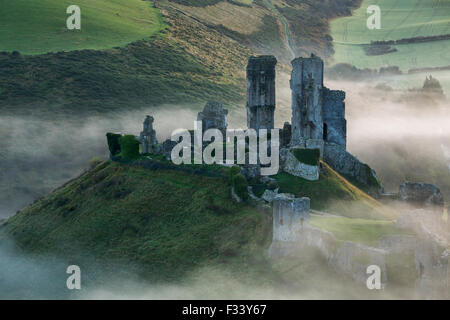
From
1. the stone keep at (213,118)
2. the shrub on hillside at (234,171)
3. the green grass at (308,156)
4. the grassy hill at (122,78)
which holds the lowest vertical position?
the shrub on hillside at (234,171)

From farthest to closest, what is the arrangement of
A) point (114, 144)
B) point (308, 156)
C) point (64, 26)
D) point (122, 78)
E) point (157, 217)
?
point (64, 26), point (122, 78), point (114, 144), point (308, 156), point (157, 217)

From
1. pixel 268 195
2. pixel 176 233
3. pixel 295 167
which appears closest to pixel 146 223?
pixel 176 233

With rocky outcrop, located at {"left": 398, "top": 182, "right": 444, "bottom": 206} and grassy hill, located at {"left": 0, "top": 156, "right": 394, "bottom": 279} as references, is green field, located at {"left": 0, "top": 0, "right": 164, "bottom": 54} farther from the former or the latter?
rocky outcrop, located at {"left": 398, "top": 182, "right": 444, "bottom": 206}

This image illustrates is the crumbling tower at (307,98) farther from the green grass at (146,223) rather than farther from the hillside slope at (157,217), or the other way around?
the green grass at (146,223)

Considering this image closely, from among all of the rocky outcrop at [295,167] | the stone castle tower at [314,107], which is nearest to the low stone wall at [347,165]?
the stone castle tower at [314,107]

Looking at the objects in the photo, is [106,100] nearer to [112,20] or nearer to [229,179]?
[112,20]

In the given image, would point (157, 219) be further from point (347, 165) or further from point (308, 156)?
point (347, 165)
